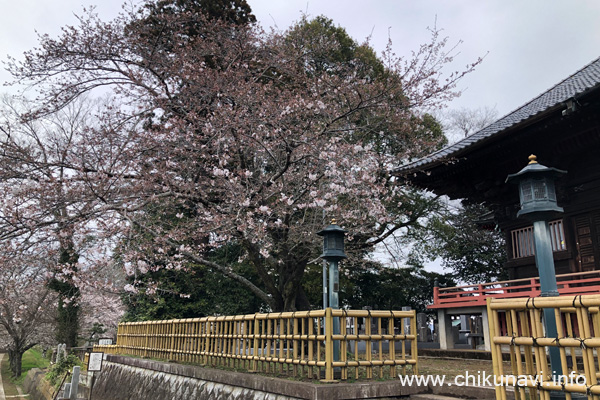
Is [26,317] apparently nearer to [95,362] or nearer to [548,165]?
[95,362]

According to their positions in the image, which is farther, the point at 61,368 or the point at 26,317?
the point at 26,317

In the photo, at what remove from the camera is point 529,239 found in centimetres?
965

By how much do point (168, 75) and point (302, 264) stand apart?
642cm

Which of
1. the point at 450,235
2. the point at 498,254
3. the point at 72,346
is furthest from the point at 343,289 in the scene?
the point at 72,346

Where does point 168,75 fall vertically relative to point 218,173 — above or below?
above

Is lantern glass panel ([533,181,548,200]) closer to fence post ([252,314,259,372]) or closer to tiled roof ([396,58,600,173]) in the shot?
fence post ([252,314,259,372])

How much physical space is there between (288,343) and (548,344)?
3.36 metres

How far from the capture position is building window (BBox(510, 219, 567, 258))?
8945 mm

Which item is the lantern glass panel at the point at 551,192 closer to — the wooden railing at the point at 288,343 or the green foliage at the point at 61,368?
the wooden railing at the point at 288,343

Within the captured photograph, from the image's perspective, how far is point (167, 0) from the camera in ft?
52.1

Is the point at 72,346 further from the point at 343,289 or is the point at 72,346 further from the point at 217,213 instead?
the point at 217,213

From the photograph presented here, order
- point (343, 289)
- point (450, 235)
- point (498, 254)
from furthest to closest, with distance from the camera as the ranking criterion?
point (498, 254)
point (343, 289)
point (450, 235)

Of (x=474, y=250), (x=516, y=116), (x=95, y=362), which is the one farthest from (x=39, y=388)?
(x=474, y=250)

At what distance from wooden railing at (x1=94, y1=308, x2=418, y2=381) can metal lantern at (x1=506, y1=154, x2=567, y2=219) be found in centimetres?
212
